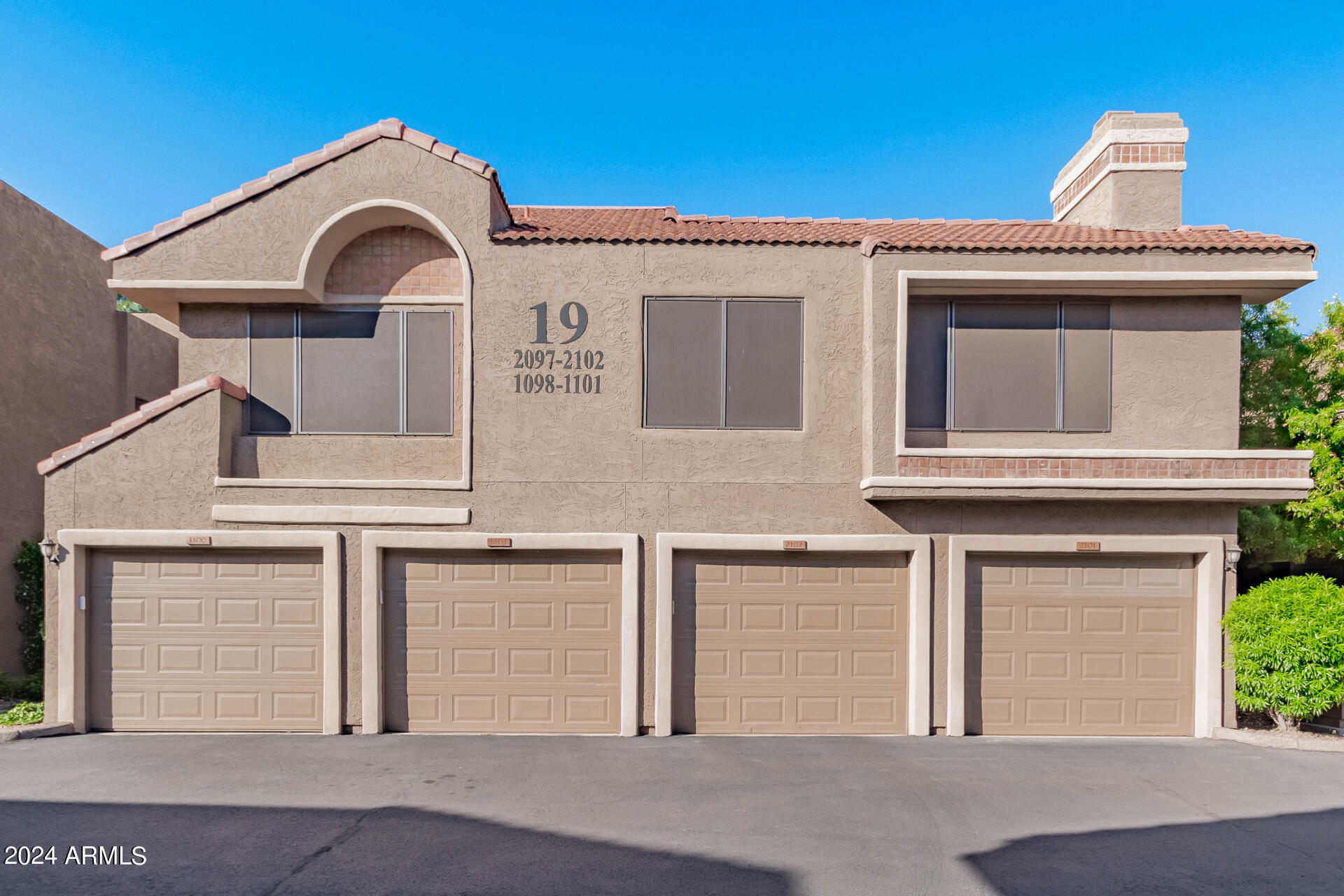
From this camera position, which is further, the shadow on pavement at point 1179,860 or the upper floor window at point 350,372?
the upper floor window at point 350,372

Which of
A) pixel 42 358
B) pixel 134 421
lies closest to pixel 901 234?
pixel 134 421

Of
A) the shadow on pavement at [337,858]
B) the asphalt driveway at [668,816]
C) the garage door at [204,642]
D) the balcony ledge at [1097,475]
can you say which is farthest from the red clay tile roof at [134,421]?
the balcony ledge at [1097,475]

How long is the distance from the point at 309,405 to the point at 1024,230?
10.6 meters

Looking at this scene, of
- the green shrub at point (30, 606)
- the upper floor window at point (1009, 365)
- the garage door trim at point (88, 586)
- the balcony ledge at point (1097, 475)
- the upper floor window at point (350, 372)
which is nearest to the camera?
the balcony ledge at point (1097, 475)

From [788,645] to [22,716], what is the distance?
32.1ft

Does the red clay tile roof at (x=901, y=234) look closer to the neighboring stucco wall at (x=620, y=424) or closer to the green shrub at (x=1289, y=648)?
the neighboring stucco wall at (x=620, y=424)

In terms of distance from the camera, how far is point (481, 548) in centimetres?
908

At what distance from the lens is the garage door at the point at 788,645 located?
9.13 meters

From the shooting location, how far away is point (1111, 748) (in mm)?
8688

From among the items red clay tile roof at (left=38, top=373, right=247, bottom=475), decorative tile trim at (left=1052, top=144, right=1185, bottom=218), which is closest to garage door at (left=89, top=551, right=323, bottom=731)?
red clay tile roof at (left=38, top=373, right=247, bottom=475)

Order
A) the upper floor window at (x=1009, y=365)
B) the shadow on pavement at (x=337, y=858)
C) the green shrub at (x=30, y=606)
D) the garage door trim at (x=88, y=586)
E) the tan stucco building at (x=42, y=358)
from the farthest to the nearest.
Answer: the green shrub at (x=30, y=606)
the tan stucco building at (x=42, y=358)
the upper floor window at (x=1009, y=365)
the garage door trim at (x=88, y=586)
the shadow on pavement at (x=337, y=858)

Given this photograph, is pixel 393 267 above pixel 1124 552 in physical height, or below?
above

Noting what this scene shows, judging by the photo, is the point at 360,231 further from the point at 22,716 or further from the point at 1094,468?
the point at 1094,468

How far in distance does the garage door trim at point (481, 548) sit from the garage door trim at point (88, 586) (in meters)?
0.35
